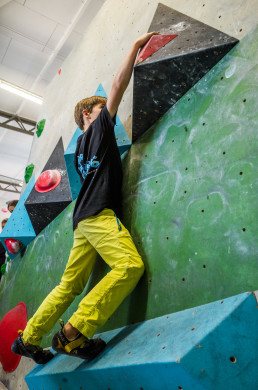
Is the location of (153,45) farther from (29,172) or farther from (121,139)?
(29,172)

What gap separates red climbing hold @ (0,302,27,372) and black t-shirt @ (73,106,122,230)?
1.17 m

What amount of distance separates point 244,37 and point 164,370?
124 centimetres

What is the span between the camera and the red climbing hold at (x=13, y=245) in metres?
2.56

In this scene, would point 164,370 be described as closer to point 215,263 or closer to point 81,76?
point 215,263

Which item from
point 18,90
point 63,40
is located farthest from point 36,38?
point 18,90

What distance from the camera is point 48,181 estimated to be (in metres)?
2.34

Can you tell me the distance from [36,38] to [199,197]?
504 centimetres

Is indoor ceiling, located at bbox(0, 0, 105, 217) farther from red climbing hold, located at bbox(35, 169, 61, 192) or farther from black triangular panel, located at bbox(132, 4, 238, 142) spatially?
black triangular panel, located at bbox(132, 4, 238, 142)

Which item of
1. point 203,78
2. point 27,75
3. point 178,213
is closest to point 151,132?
point 203,78

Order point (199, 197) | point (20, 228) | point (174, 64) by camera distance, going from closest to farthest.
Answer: point (199, 197) → point (174, 64) → point (20, 228)

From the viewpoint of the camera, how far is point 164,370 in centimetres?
71

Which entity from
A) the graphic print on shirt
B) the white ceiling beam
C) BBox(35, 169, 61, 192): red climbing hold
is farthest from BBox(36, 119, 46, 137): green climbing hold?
the white ceiling beam

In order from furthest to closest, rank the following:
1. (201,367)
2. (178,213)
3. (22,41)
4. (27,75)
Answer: (27,75) → (22,41) → (178,213) → (201,367)

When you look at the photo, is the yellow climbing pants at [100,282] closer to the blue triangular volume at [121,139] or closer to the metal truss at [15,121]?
the blue triangular volume at [121,139]
